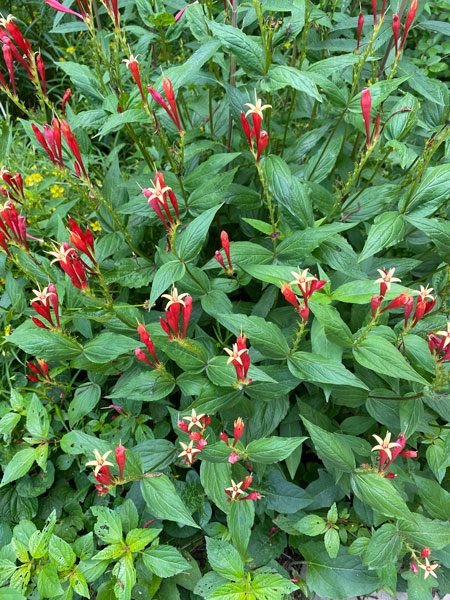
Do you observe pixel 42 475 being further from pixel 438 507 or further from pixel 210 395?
pixel 438 507

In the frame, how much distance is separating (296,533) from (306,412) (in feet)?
1.65

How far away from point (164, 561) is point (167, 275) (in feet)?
3.46

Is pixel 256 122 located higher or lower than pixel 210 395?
higher

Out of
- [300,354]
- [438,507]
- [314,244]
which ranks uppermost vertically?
[314,244]

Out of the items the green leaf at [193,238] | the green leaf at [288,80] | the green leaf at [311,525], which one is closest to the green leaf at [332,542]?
the green leaf at [311,525]

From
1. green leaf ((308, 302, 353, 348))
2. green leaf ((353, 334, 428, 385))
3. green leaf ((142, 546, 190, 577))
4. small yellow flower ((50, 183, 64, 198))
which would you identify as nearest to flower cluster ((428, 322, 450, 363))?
green leaf ((353, 334, 428, 385))

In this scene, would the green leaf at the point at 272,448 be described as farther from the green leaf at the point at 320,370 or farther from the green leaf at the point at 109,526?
the green leaf at the point at 109,526

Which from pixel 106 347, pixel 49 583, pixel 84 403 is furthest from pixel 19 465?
pixel 106 347

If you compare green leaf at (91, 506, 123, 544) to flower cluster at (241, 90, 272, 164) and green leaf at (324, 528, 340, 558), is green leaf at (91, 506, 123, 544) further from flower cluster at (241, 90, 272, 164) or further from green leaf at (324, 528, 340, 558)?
flower cluster at (241, 90, 272, 164)

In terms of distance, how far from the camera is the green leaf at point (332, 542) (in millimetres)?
1723

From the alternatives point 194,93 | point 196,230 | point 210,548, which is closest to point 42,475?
point 210,548

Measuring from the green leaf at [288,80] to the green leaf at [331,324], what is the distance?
2.44 ft

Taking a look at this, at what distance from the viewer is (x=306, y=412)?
1.96 metres

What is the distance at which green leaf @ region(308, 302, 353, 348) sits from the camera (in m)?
1.54
